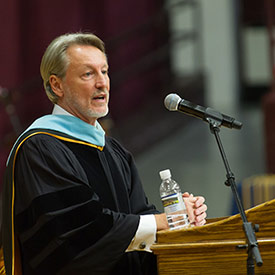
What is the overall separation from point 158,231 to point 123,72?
6540mm

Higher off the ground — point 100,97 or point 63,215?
point 100,97

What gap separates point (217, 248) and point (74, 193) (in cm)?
54

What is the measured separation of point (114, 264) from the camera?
270 cm

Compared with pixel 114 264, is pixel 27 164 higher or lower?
higher

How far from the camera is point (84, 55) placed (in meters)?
2.83

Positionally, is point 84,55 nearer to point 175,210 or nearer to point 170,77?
point 175,210

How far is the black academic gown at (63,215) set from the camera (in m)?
2.66

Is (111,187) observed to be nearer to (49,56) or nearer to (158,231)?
(158,231)

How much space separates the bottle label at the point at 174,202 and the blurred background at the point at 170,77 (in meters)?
2.13

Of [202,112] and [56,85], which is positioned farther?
[56,85]

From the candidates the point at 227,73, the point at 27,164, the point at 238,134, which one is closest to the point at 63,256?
the point at 27,164

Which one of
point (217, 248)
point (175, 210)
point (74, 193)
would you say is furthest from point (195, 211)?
point (74, 193)

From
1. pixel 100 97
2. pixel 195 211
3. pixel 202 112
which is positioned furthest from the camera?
pixel 100 97

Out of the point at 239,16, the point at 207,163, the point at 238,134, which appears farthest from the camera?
the point at 239,16
